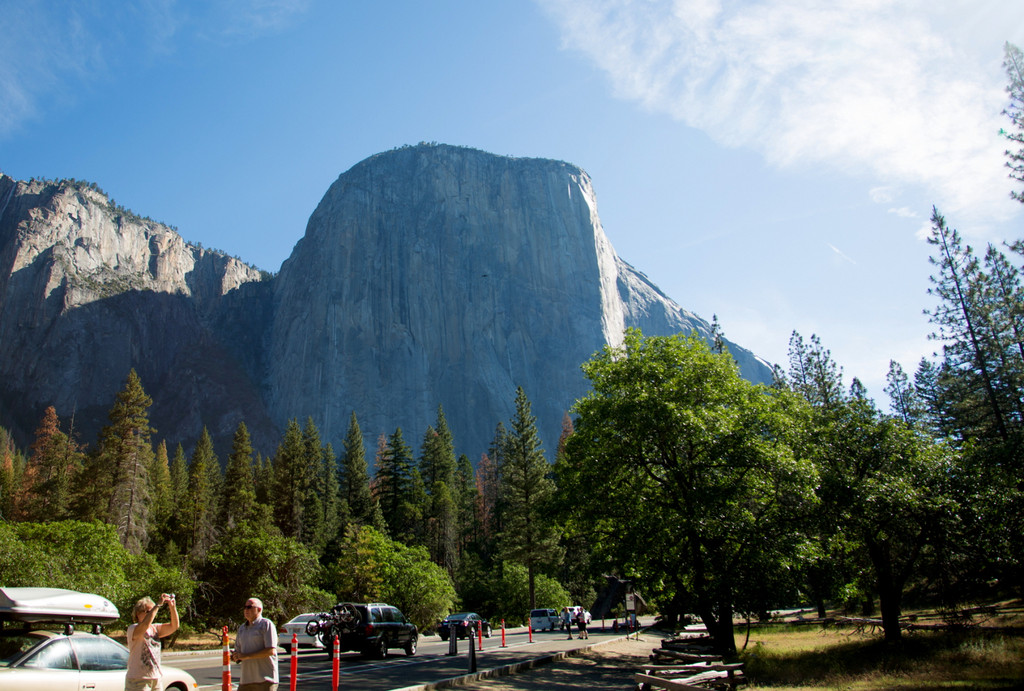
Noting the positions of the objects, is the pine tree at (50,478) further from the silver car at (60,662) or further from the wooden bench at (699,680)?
the wooden bench at (699,680)

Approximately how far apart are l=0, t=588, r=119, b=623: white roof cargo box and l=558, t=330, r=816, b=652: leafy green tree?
14.8 m

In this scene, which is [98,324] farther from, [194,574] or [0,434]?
[194,574]

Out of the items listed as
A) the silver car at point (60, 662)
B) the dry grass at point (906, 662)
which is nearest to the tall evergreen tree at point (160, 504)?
the silver car at point (60, 662)

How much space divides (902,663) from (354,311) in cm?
13216

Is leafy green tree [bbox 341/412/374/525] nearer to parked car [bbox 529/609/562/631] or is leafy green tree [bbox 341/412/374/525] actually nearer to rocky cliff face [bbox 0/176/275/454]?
parked car [bbox 529/609/562/631]

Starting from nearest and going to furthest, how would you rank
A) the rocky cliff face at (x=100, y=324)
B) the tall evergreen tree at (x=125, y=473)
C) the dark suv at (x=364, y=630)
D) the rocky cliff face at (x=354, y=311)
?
the dark suv at (x=364, y=630), the tall evergreen tree at (x=125, y=473), the rocky cliff face at (x=100, y=324), the rocky cliff face at (x=354, y=311)

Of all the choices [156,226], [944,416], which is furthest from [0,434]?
[944,416]

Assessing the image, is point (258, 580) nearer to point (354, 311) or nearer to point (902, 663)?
point (902, 663)

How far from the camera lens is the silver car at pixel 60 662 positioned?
26.0ft

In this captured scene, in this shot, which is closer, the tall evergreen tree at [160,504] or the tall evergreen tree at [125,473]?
the tall evergreen tree at [125,473]

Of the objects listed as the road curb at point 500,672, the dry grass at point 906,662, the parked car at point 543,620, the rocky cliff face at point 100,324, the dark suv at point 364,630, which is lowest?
the parked car at point 543,620

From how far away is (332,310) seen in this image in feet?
463

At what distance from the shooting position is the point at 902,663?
59.6 feet

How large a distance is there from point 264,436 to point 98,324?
157 feet
